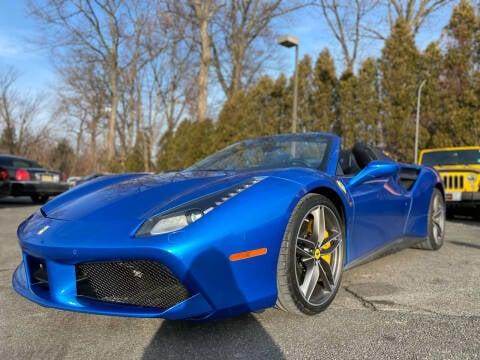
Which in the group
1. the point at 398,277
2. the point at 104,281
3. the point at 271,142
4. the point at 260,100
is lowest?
the point at 398,277

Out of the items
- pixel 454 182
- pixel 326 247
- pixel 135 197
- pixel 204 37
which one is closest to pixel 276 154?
pixel 326 247

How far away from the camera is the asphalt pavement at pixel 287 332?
184 cm

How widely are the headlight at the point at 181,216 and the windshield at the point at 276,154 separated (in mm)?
925

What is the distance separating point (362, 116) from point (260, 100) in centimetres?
411

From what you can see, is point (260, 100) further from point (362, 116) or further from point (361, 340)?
point (361, 340)

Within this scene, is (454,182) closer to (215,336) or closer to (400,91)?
(400,91)

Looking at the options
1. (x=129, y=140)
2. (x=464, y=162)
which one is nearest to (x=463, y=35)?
(x=464, y=162)

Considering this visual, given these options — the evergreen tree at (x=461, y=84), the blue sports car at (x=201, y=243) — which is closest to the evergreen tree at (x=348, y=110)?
the evergreen tree at (x=461, y=84)

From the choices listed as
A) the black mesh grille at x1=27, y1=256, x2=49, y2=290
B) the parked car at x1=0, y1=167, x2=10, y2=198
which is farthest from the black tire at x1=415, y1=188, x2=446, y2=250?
the parked car at x1=0, y1=167, x2=10, y2=198

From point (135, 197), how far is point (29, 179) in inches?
349

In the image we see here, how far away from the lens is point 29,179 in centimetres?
1000

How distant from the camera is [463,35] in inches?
513

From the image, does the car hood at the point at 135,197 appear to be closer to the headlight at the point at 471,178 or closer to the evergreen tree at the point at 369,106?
the headlight at the point at 471,178

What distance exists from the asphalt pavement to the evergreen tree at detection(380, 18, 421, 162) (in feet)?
37.1
